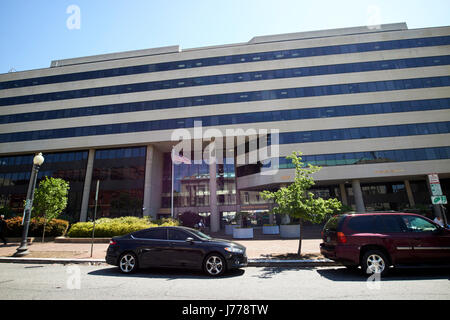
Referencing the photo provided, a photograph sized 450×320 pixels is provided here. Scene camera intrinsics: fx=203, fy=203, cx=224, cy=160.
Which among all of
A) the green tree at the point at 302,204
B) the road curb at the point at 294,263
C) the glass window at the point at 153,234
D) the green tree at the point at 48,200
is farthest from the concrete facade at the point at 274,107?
the glass window at the point at 153,234

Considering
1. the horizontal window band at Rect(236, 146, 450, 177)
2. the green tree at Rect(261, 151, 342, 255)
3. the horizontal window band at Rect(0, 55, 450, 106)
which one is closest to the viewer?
the green tree at Rect(261, 151, 342, 255)

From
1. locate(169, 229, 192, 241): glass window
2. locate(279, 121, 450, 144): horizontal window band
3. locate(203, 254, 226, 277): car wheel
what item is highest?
locate(279, 121, 450, 144): horizontal window band

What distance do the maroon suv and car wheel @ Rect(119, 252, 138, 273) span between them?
626cm

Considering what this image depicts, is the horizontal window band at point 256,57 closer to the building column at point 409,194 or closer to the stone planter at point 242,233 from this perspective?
the building column at point 409,194

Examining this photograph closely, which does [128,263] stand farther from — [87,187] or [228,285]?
[87,187]

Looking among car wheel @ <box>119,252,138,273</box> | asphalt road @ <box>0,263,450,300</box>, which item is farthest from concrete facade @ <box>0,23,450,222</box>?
car wheel @ <box>119,252,138,273</box>

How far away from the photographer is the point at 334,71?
2636cm

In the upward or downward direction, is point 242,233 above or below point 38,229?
below

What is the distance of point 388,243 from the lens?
235 inches

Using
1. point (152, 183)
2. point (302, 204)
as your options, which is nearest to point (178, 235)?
point (302, 204)

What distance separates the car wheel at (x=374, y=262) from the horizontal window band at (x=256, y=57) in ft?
89.4

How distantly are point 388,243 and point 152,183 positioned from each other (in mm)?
26688

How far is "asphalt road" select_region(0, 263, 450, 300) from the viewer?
4422 millimetres

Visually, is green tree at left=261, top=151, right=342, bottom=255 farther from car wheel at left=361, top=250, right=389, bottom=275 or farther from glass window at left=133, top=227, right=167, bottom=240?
glass window at left=133, top=227, right=167, bottom=240
